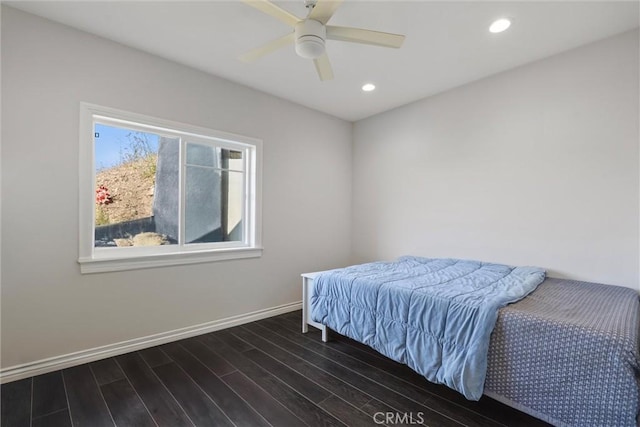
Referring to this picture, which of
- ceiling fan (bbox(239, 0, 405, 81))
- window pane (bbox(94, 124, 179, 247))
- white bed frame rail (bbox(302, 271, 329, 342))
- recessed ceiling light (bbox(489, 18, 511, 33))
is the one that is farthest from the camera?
white bed frame rail (bbox(302, 271, 329, 342))

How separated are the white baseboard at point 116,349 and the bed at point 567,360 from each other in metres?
2.40

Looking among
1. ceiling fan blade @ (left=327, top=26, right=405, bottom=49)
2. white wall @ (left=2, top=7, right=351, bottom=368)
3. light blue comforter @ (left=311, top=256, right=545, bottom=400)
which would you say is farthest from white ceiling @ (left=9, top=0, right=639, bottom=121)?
light blue comforter @ (left=311, top=256, right=545, bottom=400)

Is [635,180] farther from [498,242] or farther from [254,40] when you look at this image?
[254,40]

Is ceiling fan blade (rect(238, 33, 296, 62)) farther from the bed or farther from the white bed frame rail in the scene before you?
the bed

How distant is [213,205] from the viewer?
10.7 feet

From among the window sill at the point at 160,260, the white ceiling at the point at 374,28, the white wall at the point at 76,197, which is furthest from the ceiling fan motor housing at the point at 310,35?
the window sill at the point at 160,260

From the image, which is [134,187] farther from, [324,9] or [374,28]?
[374,28]

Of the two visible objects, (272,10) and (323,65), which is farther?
(323,65)

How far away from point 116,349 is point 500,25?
4.06 metres

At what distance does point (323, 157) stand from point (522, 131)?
91.4 inches

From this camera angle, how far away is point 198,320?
9.73 ft

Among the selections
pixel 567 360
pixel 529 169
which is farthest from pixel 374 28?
pixel 567 360

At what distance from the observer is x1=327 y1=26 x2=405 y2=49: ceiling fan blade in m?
1.85

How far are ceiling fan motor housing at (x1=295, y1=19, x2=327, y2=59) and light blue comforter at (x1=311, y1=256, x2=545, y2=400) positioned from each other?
1.75 m
